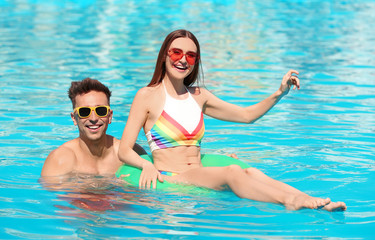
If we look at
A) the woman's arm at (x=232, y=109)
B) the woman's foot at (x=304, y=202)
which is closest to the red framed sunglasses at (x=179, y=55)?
the woman's arm at (x=232, y=109)

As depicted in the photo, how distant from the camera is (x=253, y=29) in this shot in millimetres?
18750

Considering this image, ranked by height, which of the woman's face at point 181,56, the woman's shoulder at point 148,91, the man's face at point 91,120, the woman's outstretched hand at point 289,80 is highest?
the woman's face at point 181,56

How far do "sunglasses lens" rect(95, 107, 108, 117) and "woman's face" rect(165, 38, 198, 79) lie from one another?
62 cm

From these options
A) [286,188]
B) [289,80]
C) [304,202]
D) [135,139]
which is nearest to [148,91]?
[135,139]

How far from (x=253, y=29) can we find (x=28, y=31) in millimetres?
6501

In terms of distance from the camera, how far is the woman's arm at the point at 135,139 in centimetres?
494

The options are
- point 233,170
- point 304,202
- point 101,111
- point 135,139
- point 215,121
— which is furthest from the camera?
point 215,121

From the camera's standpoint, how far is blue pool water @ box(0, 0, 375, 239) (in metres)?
4.24

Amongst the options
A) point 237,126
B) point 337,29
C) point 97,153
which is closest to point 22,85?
point 237,126

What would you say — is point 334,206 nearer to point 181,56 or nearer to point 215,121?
point 181,56

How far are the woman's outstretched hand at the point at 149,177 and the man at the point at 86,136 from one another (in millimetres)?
560

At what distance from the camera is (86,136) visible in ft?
17.3

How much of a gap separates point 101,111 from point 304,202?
1.85 m

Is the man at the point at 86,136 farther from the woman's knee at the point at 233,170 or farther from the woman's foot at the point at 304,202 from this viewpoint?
the woman's foot at the point at 304,202
